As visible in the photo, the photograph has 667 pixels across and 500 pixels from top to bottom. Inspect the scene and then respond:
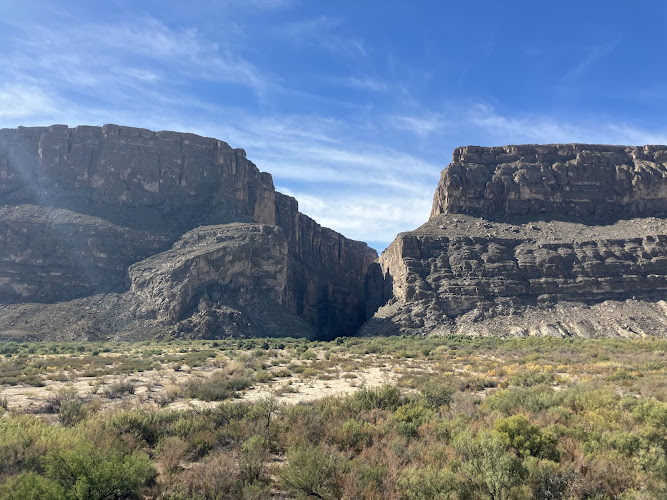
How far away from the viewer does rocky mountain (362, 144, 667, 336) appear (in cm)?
5972

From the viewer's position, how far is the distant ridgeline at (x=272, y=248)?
5856cm

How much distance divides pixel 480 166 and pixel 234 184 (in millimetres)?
52052

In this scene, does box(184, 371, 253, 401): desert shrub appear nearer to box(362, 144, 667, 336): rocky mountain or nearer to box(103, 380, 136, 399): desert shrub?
box(103, 380, 136, 399): desert shrub

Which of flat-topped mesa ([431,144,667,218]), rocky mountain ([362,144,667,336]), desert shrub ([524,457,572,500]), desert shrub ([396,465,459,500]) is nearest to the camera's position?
desert shrub ([396,465,459,500])

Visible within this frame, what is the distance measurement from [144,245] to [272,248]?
21.5m

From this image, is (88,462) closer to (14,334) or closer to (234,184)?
(14,334)

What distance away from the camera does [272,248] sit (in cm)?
7206

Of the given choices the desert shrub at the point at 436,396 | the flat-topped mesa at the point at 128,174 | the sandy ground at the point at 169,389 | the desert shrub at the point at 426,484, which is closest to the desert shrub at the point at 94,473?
the desert shrub at the point at 426,484

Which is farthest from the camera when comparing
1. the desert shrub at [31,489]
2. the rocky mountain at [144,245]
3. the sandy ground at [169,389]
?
the rocky mountain at [144,245]

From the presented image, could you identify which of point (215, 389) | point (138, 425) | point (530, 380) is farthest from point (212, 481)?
point (530, 380)

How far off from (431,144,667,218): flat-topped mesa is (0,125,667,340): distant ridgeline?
0.92ft

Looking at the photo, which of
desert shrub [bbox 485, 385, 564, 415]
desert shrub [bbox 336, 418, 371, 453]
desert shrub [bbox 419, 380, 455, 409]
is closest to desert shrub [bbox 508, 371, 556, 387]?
desert shrub [bbox 419, 380, 455, 409]

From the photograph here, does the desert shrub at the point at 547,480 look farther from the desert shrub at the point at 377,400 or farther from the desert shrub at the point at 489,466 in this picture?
the desert shrub at the point at 377,400

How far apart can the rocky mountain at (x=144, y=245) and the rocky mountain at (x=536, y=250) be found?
18514 mm
